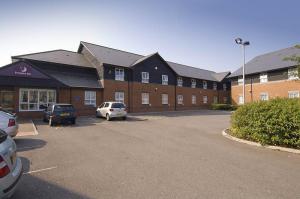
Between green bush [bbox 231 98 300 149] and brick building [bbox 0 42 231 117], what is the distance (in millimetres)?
16083

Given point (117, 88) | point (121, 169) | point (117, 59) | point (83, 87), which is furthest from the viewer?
point (117, 59)

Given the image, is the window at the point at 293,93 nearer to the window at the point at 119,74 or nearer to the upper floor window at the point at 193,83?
the upper floor window at the point at 193,83

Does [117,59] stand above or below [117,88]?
above

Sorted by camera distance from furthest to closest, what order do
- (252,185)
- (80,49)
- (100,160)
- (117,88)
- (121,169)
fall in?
(80,49), (117,88), (100,160), (121,169), (252,185)

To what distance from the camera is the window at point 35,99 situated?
1952 centimetres

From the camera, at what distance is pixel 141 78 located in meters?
28.2

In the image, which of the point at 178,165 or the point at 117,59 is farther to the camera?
the point at 117,59

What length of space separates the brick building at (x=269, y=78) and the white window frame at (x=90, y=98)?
23.0m

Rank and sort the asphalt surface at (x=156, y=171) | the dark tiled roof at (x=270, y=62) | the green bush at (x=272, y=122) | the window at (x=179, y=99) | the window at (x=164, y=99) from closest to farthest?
the asphalt surface at (x=156, y=171)
the green bush at (x=272, y=122)
the dark tiled roof at (x=270, y=62)
the window at (x=164, y=99)
the window at (x=179, y=99)

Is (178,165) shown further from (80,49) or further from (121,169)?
(80,49)

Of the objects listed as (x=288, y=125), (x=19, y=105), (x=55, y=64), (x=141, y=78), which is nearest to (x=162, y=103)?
(x=141, y=78)

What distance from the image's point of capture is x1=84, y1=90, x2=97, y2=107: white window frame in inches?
914

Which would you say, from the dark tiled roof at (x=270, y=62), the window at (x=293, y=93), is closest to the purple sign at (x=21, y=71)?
the dark tiled roof at (x=270, y=62)

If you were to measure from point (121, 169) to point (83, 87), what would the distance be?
18304 mm
